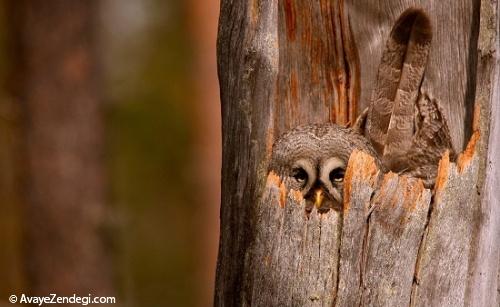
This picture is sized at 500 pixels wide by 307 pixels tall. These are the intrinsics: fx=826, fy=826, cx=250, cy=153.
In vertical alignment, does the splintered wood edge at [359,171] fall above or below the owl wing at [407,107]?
below

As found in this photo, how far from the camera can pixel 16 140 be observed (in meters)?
5.89

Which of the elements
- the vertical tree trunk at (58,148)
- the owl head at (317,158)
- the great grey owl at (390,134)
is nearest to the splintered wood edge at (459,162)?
the great grey owl at (390,134)

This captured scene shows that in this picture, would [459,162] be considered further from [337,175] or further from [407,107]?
[337,175]

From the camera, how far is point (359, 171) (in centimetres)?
282

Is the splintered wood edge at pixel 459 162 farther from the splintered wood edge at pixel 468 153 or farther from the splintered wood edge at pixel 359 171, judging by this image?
the splintered wood edge at pixel 359 171

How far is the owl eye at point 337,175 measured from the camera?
3467 mm

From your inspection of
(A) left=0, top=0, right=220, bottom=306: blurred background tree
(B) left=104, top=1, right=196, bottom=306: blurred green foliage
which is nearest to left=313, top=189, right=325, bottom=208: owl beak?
(A) left=0, top=0, right=220, bottom=306: blurred background tree

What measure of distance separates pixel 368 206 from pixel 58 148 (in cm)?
344

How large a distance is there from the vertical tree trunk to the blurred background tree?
321 centimetres

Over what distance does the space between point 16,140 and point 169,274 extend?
711 centimetres

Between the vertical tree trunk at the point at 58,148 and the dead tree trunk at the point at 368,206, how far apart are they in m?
2.81

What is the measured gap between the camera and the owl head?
334cm

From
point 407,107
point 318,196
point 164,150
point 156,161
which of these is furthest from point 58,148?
point 156,161

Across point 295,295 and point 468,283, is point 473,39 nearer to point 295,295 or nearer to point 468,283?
point 468,283
